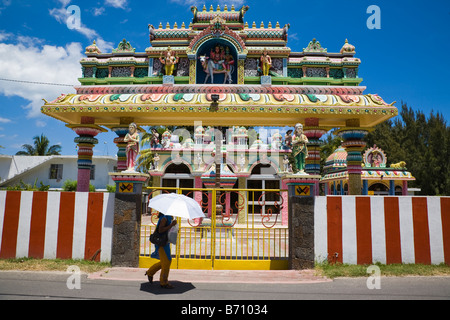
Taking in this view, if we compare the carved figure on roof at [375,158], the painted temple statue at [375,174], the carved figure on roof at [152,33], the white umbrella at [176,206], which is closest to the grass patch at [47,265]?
the white umbrella at [176,206]

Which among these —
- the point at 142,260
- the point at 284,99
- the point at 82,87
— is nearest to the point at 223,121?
the point at 284,99

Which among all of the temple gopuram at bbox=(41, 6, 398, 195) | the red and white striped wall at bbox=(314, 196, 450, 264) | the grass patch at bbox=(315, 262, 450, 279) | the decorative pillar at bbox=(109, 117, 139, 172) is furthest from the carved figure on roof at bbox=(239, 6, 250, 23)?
the grass patch at bbox=(315, 262, 450, 279)

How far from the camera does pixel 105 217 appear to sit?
6.31m

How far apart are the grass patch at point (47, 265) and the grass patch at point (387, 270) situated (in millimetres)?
4518

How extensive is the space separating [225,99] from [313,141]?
3.54m

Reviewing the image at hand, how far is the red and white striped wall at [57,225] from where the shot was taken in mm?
6254

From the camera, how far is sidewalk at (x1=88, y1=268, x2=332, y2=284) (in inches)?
210

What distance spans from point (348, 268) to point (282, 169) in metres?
11.3

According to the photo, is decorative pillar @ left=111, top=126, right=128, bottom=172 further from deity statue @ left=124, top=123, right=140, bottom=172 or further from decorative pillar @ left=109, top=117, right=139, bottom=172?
deity statue @ left=124, top=123, right=140, bottom=172

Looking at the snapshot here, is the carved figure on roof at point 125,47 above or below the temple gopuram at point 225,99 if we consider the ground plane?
above

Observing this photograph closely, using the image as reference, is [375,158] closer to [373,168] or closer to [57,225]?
[373,168]

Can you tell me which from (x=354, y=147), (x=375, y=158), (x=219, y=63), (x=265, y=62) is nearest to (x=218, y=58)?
(x=219, y=63)

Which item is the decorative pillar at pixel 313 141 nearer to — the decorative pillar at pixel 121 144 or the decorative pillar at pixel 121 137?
the decorative pillar at pixel 121 137
